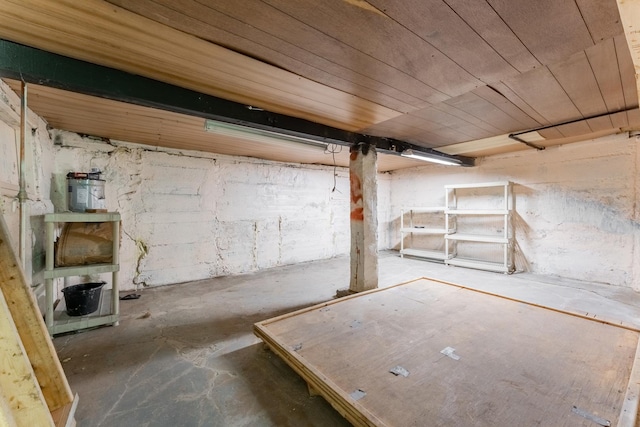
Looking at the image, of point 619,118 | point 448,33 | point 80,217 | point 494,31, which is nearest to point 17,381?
point 80,217

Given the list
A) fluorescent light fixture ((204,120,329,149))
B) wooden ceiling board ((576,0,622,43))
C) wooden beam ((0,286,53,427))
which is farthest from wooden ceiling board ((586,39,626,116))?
wooden beam ((0,286,53,427))

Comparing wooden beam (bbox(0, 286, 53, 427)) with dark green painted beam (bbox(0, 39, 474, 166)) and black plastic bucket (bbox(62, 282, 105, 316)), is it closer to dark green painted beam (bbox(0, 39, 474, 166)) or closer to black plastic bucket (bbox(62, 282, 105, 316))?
dark green painted beam (bbox(0, 39, 474, 166))

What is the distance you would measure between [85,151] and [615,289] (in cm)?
730

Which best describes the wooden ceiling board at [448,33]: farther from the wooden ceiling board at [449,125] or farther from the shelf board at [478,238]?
the shelf board at [478,238]

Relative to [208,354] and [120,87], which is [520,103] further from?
[208,354]

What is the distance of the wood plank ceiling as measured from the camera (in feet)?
3.69

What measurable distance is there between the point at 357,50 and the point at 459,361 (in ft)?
6.45

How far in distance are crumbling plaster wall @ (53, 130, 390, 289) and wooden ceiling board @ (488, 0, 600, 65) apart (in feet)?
13.4

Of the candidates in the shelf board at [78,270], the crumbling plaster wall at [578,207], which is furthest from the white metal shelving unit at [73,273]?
the crumbling plaster wall at [578,207]

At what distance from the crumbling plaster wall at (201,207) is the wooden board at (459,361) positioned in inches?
99.3

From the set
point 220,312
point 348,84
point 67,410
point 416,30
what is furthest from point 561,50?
point 220,312

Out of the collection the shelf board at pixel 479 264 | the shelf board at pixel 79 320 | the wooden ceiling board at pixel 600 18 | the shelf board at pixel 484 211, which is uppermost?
the wooden ceiling board at pixel 600 18

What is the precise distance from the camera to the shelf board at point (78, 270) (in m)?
2.26

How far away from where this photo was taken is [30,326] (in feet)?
4.07
